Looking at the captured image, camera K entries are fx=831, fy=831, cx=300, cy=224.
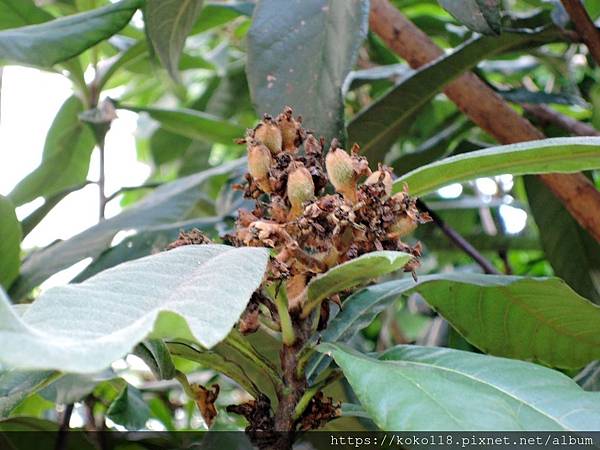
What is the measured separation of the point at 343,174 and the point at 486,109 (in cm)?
47

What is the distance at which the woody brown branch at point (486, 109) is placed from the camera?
928mm

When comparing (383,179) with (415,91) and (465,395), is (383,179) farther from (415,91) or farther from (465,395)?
(415,91)

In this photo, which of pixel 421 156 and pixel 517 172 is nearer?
pixel 517 172

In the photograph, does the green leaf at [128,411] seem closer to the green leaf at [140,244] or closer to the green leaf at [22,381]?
the green leaf at [140,244]

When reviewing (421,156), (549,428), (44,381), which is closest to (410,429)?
(549,428)

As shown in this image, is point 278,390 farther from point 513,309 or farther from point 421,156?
point 421,156

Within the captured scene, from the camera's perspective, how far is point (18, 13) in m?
1.00

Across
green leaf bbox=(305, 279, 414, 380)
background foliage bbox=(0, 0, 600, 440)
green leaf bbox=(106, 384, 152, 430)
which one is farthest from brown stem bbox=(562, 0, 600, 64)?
green leaf bbox=(106, 384, 152, 430)

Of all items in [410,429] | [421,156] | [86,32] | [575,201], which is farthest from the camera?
[421,156]

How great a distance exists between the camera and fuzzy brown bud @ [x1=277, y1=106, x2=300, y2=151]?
2.09 feet

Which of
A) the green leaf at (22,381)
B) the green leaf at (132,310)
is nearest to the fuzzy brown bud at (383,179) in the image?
the green leaf at (132,310)

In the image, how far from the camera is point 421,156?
1.19 metres

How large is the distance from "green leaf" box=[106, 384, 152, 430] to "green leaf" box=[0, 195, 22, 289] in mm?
200

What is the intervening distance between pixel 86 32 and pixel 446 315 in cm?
45
